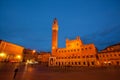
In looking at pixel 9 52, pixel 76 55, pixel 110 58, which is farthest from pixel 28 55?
pixel 110 58

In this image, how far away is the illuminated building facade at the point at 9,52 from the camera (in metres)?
42.3

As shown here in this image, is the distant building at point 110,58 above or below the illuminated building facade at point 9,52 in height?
below

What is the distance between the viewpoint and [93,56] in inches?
1580

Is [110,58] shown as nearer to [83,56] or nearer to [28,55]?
[83,56]

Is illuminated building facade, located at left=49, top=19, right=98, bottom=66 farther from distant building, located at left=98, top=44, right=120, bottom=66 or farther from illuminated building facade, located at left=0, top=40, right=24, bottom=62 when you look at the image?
illuminated building facade, located at left=0, top=40, right=24, bottom=62

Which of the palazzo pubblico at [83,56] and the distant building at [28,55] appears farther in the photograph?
the distant building at [28,55]

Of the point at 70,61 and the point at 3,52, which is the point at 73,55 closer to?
the point at 70,61

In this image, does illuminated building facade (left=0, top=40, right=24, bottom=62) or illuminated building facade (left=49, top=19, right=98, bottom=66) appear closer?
illuminated building facade (left=49, top=19, right=98, bottom=66)

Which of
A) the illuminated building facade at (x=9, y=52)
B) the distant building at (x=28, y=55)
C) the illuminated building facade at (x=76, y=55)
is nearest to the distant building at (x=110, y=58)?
the illuminated building facade at (x=76, y=55)

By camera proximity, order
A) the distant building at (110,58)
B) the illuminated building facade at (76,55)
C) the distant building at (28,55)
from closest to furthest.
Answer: the distant building at (110,58) → the illuminated building facade at (76,55) → the distant building at (28,55)

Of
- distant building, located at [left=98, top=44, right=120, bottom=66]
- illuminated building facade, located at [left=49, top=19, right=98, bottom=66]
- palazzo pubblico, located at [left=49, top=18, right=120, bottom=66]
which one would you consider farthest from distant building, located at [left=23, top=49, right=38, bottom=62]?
distant building, located at [left=98, top=44, right=120, bottom=66]

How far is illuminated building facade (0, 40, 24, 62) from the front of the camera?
4232 cm

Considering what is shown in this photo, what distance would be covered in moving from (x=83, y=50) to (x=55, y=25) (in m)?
29.6

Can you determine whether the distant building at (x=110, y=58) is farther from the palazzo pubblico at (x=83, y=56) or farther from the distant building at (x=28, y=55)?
the distant building at (x=28, y=55)
